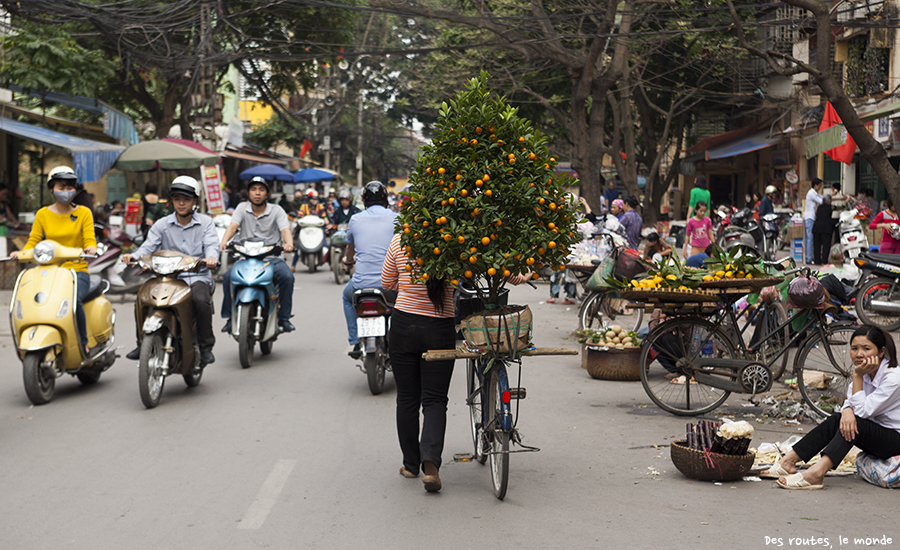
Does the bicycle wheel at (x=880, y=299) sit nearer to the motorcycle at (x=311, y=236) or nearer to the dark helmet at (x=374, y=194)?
the dark helmet at (x=374, y=194)

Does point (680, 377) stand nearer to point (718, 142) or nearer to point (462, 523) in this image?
point (462, 523)

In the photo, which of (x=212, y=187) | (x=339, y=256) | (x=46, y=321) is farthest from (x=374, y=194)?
(x=212, y=187)

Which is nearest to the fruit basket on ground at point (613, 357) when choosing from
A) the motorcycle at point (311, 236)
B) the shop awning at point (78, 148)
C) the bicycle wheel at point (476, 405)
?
the bicycle wheel at point (476, 405)

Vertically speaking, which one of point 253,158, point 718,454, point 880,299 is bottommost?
point 718,454

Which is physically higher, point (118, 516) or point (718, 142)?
point (718, 142)

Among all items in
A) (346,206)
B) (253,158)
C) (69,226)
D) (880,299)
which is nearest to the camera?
(69,226)

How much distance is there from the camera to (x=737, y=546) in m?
4.32

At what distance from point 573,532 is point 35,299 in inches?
200

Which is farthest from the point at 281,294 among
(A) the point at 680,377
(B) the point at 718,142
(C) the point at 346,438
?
(B) the point at 718,142

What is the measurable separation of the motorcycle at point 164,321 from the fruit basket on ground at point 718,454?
418 cm

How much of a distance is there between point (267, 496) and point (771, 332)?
4.68 meters

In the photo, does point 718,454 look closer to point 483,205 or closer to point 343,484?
point 483,205

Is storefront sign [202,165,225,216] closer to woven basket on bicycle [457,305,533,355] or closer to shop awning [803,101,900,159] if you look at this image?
shop awning [803,101,900,159]

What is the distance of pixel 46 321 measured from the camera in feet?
24.1
